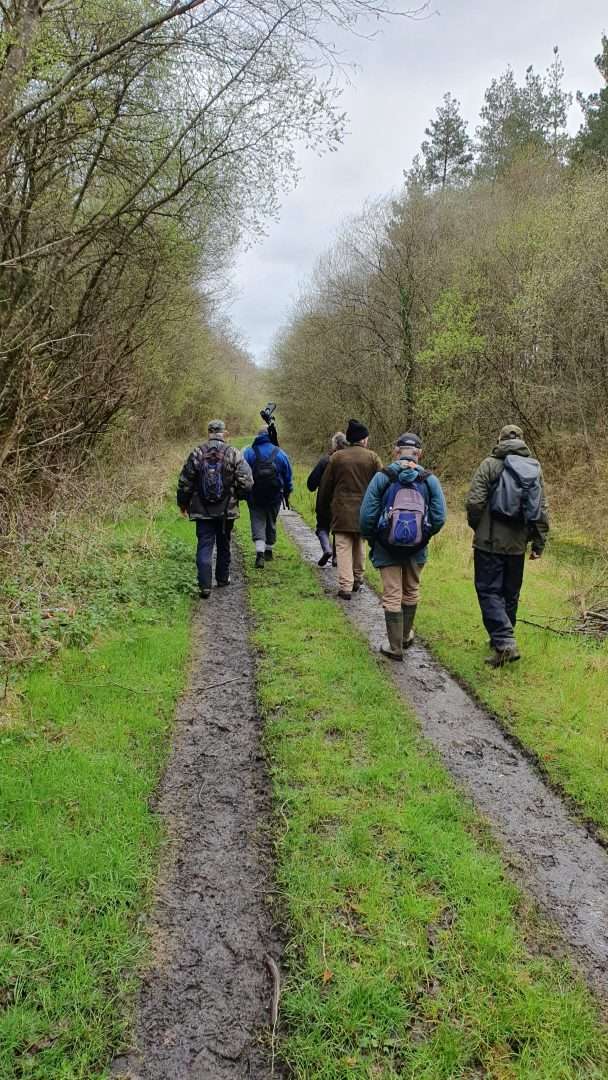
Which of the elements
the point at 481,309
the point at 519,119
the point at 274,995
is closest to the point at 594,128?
the point at 519,119

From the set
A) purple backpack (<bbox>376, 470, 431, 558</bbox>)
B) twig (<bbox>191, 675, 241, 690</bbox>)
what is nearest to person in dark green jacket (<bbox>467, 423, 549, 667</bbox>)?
purple backpack (<bbox>376, 470, 431, 558</bbox>)

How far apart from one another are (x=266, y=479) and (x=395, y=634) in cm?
393

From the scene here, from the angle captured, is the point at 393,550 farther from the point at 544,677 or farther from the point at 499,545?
the point at 544,677

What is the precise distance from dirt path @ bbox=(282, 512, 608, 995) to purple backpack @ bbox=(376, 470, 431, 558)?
1270 mm

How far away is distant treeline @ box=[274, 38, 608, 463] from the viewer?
1483 centimetres

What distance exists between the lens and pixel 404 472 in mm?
5430

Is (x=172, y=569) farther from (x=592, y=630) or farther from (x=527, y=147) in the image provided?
(x=527, y=147)

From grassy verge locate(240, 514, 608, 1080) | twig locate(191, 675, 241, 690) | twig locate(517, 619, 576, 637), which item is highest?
twig locate(517, 619, 576, 637)

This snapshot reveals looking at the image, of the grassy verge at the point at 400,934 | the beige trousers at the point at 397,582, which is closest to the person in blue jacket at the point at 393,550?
the beige trousers at the point at 397,582

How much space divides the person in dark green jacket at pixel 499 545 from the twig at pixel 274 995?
12.4ft

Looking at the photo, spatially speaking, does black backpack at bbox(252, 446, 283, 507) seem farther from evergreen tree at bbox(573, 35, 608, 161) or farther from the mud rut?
evergreen tree at bbox(573, 35, 608, 161)

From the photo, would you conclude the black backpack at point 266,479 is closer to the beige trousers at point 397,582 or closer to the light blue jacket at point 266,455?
the light blue jacket at point 266,455

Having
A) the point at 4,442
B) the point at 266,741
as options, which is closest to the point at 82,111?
the point at 4,442

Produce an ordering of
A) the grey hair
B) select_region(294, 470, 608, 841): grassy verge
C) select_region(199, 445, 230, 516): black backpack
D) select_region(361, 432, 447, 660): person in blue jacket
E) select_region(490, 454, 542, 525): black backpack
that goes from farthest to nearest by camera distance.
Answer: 1. the grey hair
2. select_region(199, 445, 230, 516): black backpack
3. select_region(361, 432, 447, 660): person in blue jacket
4. select_region(490, 454, 542, 525): black backpack
5. select_region(294, 470, 608, 841): grassy verge
